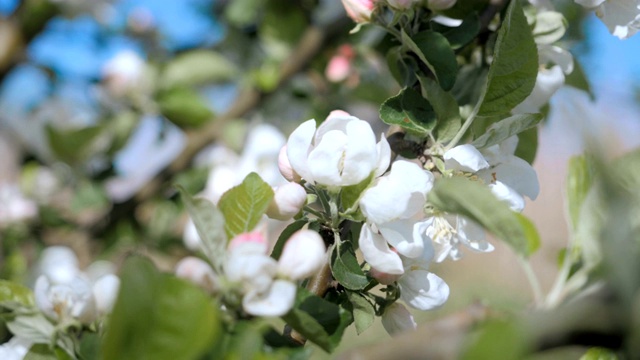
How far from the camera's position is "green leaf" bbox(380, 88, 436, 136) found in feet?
1.47

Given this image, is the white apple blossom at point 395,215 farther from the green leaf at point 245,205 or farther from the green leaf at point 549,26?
the green leaf at point 549,26

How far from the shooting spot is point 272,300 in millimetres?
333

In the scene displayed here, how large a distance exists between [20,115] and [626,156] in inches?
59.3

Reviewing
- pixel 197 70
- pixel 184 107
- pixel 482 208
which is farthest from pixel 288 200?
pixel 197 70

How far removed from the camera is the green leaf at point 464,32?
50 centimetres

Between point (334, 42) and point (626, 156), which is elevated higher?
point (626, 156)

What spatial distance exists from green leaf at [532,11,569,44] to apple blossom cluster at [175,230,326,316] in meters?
0.27

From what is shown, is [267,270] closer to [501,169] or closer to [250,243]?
[250,243]

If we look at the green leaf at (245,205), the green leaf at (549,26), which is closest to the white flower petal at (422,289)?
the green leaf at (245,205)

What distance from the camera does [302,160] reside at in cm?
42

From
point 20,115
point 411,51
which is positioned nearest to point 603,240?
point 411,51

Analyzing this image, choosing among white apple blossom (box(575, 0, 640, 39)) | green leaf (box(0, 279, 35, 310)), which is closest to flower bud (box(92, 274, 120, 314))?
green leaf (box(0, 279, 35, 310))

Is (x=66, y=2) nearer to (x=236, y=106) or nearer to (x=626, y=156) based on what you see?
(x=236, y=106)

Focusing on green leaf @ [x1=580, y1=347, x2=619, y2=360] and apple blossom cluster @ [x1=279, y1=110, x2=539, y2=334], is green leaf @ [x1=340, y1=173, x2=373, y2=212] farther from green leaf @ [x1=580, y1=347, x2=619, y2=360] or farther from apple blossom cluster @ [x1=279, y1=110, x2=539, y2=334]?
green leaf @ [x1=580, y1=347, x2=619, y2=360]
